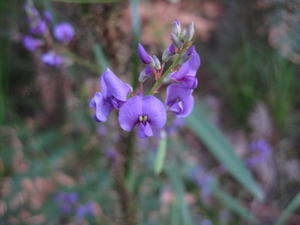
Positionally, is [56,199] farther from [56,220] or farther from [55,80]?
[55,80]

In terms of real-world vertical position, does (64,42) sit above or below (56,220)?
above

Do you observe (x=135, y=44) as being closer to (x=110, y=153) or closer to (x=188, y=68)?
(x=188, y=68)

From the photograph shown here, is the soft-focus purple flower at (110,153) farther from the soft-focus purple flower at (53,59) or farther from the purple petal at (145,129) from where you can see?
the purple petal at (145,129)

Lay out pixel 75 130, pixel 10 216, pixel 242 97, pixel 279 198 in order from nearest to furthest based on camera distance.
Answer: pixel 10 216, pixel 75 130, pixel 279 198, pixel 242 97

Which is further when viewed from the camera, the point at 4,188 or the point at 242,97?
the point at 242,97

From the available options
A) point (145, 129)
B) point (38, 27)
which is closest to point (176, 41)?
point (145, 129)

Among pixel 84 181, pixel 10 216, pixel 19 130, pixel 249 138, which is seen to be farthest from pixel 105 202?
pixel 249 138

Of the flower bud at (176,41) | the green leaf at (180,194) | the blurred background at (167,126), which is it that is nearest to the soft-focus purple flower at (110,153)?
the blurred background at (167,126)
